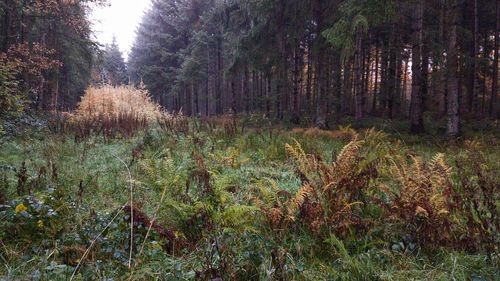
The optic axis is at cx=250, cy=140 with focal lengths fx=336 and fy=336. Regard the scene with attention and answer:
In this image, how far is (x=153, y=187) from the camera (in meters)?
4.59

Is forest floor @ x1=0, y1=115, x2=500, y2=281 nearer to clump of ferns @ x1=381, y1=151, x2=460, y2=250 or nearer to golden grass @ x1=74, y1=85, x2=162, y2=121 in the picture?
clump of ferns @ x1=381, y1=151, x2=460, y2=250

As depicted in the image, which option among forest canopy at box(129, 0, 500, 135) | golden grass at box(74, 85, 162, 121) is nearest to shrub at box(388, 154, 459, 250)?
forest canopy at box(129, 0, 500, 135)

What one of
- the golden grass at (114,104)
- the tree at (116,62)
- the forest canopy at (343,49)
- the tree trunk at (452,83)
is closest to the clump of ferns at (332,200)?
the forest canopy at (343,49)

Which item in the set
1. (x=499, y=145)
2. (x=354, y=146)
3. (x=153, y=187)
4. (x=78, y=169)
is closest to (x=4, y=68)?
(x=78, y=169)

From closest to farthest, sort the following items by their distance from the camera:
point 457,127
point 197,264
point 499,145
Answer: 1. point 197,264
2. point 499,145
3. point 457,127

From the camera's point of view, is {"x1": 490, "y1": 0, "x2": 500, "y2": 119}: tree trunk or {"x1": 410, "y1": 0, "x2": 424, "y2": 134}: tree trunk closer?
{"x1": 410, "y1": 0, "x2": 424, "y2": 134}: tree trunk

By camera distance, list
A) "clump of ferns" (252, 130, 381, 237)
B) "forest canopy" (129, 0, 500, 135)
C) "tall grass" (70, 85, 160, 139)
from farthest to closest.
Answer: "tall grass" (70, 85, 160, 139) → "forest canopy" (129, 0, 500, 135) → "clump of ferns" (252, 130, 381, 237)

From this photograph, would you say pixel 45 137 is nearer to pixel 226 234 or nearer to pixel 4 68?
pixel 4 68

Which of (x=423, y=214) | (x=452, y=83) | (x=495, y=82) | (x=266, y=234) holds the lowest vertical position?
(x=266, y=234)

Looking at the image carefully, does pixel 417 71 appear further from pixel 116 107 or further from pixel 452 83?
pixel 116 107

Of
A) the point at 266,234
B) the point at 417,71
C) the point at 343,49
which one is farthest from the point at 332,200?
the point at 417,71

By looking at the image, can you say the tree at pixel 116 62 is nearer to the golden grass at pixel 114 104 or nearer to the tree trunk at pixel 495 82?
the golden grass at pixel 114 104

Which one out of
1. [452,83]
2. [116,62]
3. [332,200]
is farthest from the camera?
[116,62]

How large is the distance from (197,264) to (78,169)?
151 inches
